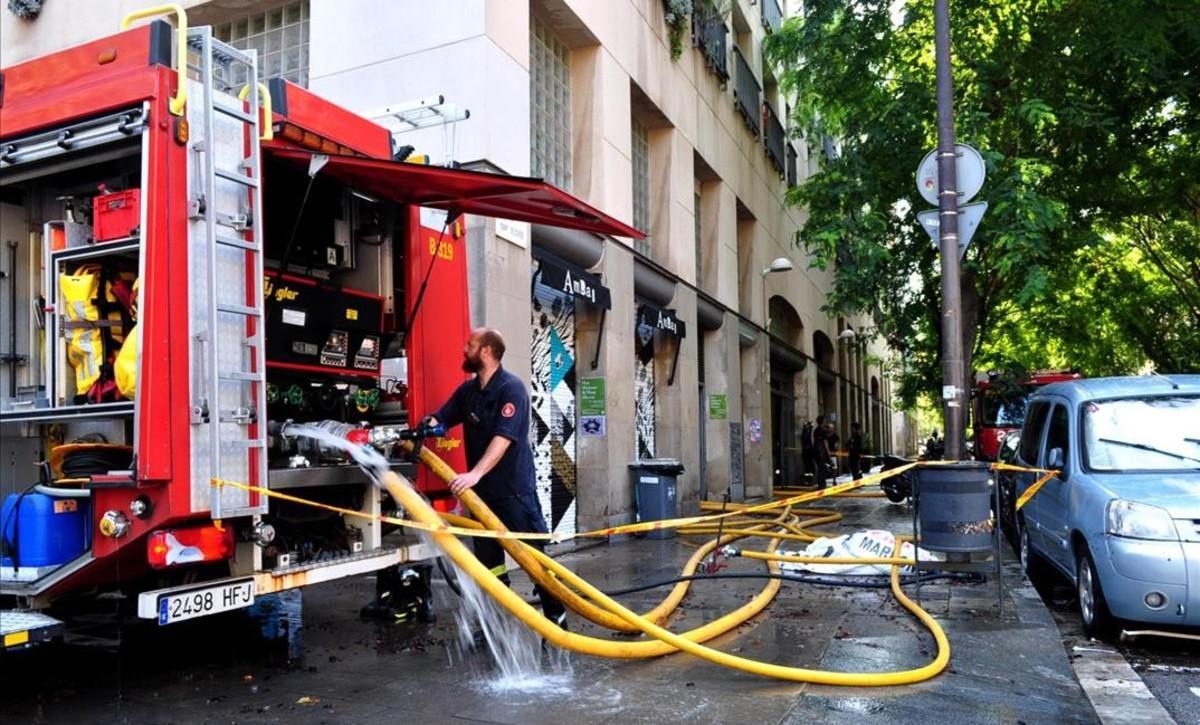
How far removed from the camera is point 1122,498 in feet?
19.5

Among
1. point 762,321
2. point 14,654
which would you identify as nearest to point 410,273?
point 14,654

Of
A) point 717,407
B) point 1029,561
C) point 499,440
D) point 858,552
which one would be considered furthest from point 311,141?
point 717,407

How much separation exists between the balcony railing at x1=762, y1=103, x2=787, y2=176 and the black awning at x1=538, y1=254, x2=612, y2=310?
41.7 ft

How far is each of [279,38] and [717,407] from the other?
408 inches

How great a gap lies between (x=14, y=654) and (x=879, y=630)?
5.66 metres

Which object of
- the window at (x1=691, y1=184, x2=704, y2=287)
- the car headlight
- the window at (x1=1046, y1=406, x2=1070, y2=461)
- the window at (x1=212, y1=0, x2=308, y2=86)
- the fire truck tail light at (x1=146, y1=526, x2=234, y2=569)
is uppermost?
the window at (x1=212, y1=0, x2=308, y2=86)

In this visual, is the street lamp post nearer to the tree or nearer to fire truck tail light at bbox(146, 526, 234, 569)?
the tree

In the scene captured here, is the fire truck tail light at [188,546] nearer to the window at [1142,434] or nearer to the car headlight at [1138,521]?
the car headlight at [1138,521]

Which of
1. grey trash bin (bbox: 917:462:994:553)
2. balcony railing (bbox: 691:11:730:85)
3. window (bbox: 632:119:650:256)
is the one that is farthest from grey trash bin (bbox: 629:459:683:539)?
balcony railing (bbox: 691:11:730:85)

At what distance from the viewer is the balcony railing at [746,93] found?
65.8 feet

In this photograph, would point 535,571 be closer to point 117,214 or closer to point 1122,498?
point 117,214

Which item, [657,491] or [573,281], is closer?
[573,281]

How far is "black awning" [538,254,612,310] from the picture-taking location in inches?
420

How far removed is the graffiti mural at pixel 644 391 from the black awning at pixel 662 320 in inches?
6.8
